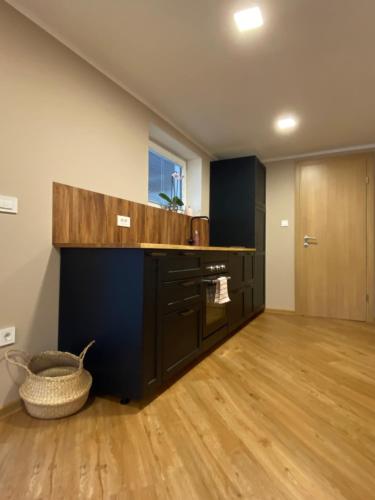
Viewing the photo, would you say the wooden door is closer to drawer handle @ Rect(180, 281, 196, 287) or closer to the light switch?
drawer handle @ Rect(180, 281, 196, 287)

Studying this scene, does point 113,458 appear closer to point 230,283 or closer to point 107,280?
point 107,280

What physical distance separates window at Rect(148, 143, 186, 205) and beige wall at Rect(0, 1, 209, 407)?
37.8 inches

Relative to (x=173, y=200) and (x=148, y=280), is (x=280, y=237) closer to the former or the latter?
(x=173, y=200)

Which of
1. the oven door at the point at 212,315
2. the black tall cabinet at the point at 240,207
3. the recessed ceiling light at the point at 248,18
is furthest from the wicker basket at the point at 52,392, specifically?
the black tall cabinet at the point at 240,207

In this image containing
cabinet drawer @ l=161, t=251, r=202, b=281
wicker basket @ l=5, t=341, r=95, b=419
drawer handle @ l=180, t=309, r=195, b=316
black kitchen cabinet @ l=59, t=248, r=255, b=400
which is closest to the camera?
wicker basket @ l=5, t=341, r=95, b=419

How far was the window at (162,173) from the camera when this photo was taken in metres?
3.11

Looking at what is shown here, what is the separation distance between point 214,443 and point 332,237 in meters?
3.33

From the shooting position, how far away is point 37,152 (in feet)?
5.49

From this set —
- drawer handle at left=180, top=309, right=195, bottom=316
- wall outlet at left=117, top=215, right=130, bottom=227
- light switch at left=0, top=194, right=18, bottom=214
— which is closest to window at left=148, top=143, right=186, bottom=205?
wall outlet at left=117, top=215, right=130, bottom=227

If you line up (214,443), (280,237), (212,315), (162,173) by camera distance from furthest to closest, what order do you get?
(280,237) < (162,173) < (212,315) < (214,443)

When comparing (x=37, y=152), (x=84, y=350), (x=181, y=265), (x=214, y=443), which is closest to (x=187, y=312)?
(x=181, y=265)

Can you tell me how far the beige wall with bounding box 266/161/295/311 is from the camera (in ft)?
13.4

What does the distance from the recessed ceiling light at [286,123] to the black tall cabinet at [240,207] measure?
0.72 metres

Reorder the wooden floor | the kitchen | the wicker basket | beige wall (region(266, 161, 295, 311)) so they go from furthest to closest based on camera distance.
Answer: beige wall (region(266, 161, 295, 311)), the wicker basket, the kitchen, the wooden floor
